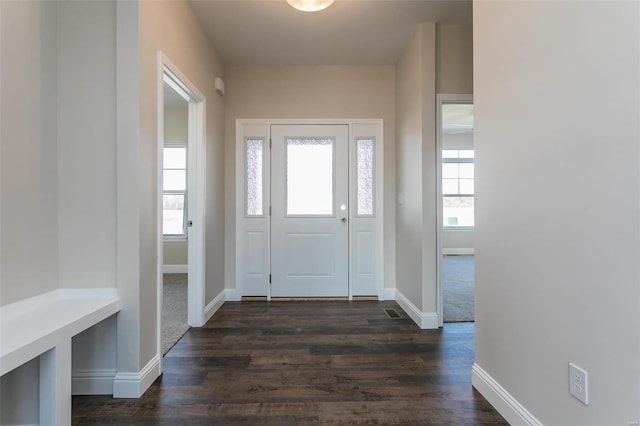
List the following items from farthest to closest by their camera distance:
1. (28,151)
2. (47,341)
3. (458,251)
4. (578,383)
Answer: (458,251), (28,151), (47,341), (578,383)

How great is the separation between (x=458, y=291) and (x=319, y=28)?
11.2ft

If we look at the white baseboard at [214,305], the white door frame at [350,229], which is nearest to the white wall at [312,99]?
the white door frame at [350,229]

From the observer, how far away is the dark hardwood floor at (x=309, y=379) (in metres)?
1.57

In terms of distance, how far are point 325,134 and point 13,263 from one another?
2.89 metres

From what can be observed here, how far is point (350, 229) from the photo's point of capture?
3.64 meters

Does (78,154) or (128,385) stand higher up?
(78,154)

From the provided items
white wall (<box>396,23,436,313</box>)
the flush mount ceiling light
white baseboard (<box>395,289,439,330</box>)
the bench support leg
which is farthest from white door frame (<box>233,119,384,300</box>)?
the bench support leg

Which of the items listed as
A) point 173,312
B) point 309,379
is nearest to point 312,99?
point 173,312

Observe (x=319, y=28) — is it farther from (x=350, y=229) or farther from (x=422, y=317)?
(x=422, y=317)

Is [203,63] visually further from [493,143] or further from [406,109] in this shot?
[493,143]

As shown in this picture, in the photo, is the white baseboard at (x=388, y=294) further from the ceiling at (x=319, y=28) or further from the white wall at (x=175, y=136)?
the white wall at (x=175, y=136)

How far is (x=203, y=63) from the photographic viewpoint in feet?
9.45

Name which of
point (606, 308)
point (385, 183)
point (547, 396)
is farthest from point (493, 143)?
point (385, 183)

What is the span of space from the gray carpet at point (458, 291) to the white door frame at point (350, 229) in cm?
79
